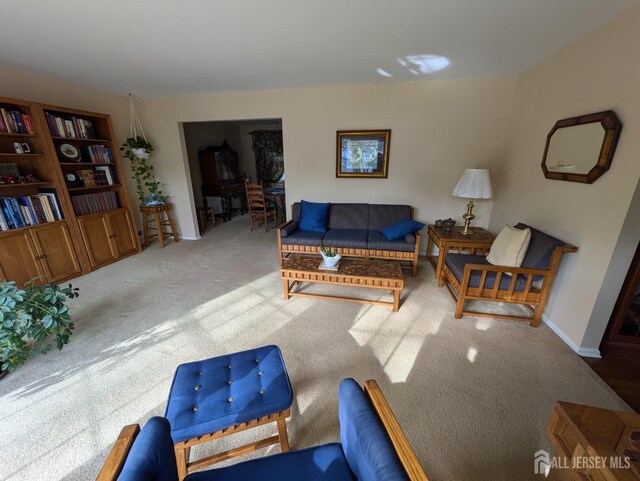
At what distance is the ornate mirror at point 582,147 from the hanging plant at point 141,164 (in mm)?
5119

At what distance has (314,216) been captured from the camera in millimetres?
3566

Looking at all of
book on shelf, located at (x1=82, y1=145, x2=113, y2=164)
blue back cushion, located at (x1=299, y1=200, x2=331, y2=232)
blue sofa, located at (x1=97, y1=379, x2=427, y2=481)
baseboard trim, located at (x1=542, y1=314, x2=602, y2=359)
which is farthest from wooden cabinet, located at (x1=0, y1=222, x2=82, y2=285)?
baseboard trim, located at (x1=542, y1=314, x2=602, y2=359)

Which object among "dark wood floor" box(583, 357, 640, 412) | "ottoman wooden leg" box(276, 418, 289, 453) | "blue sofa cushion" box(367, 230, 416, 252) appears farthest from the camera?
"blue sofa cushion" box(367, 230, 416, 252)

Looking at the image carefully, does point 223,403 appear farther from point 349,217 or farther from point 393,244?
point 349,217

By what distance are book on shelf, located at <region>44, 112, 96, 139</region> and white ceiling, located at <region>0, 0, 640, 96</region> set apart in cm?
48

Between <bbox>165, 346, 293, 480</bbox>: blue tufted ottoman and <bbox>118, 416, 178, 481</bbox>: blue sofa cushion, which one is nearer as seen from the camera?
<bbox>118, 416, 178, 481</bbox>: blue sofa cushion

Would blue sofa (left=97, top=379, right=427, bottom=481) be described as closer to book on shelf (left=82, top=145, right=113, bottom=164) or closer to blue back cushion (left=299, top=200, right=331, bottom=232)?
blue back cushion (left=299, top=200, right=331, bottom=232)

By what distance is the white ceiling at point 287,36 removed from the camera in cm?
170

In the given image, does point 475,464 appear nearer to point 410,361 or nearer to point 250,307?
point 410,361

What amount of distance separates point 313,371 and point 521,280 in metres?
1.93

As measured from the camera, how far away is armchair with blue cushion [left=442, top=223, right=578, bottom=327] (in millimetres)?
2078

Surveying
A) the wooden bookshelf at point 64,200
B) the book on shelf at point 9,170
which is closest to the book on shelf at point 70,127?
the wooden bookshelf at point 64,200

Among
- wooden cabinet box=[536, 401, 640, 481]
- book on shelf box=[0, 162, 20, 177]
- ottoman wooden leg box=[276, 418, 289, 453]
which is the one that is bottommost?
ottoman wooden leg box=[276, 418, 289, 453]

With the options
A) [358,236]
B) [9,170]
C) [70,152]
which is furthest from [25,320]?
[358,236]
